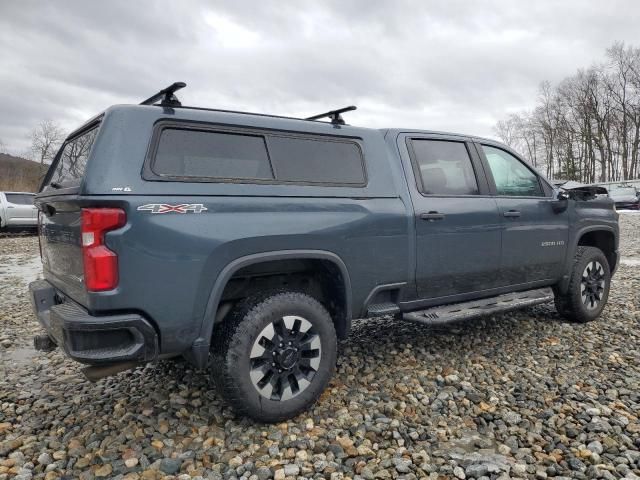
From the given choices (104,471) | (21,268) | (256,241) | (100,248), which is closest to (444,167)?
(256,241)

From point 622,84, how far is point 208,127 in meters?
49.0

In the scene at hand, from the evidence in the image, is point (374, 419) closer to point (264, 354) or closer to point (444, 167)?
point (264, 354)

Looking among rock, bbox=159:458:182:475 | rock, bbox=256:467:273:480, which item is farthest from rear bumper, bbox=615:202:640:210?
rock, bbox=159:458:182:475

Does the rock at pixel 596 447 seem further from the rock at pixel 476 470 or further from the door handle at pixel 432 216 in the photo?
the door handle at pixel 432 216

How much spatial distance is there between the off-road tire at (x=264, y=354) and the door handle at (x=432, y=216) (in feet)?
3.66

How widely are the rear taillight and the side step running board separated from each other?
82.4 inches

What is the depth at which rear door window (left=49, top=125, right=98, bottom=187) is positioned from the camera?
2694 millimetres

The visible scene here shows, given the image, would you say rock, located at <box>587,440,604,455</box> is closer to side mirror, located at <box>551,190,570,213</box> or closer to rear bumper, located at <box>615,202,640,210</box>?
side mirror, located at <box>551,190,570,213</box>

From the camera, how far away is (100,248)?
2.28 metres

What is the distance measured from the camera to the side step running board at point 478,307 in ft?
11.4

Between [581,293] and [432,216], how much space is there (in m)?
2.41

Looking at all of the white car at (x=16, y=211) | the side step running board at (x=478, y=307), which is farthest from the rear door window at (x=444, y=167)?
the white car at (x=16, y=211)

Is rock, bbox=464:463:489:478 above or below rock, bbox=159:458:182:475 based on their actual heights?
below

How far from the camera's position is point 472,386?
3.38m
